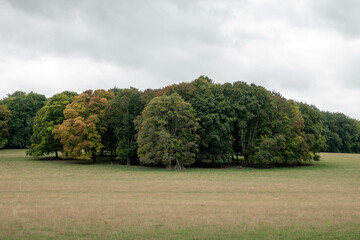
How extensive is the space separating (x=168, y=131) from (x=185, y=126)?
2.89 m

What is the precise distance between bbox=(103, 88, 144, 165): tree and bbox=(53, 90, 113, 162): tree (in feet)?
8.81

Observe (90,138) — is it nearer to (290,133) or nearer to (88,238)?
(290,133)

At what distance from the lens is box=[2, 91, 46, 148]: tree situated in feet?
291

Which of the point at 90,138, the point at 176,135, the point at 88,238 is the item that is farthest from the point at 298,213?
the point at 90,138

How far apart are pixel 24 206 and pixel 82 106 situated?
4265cm

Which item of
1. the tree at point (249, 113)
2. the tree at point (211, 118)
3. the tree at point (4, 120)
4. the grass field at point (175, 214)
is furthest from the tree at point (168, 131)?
the tree at point (4, 120)

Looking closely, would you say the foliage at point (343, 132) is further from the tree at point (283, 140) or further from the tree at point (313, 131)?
the tree at point (283, 140)

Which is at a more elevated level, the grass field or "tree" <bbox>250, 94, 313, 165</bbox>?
"tree" <bbox>250, 94, 313, 165</bbox>

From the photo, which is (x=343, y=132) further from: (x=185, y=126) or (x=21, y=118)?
(x=21, y=118)

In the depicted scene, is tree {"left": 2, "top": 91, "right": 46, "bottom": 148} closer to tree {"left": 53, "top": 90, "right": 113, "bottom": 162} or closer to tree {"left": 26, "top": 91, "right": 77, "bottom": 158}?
tree {"left": 26, "top": 91, "right": 77, "bottom": 158}

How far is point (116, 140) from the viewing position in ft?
200

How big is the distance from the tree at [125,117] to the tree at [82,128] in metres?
2.69

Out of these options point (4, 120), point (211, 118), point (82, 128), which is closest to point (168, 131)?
point (211, 118)

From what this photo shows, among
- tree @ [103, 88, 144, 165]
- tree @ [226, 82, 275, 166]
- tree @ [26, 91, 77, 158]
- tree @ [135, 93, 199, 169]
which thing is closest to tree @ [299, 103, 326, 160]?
tree @ [226, 82, 275, 166]
